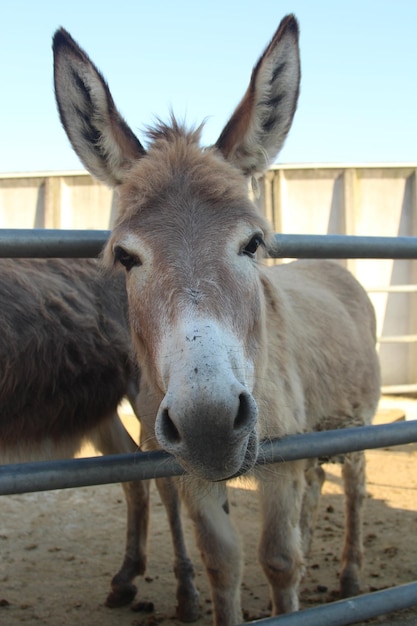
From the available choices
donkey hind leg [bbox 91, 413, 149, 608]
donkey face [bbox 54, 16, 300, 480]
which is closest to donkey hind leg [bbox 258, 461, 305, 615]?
donkey face [bbox 54, 16, 300, 480]

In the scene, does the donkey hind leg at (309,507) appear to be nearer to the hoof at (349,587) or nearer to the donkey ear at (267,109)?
the hoof at (349,587)

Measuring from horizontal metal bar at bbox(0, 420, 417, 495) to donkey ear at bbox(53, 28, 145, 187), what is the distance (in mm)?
1176

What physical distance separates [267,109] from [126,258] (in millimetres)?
879

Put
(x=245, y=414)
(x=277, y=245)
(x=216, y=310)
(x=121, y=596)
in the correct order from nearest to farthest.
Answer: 1. (x=245, y=414)
2. (x=216, y=310)
3. (x=277, y=245)
4. (x=121, y=596)

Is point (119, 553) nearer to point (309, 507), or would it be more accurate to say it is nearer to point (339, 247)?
point (309, 507)

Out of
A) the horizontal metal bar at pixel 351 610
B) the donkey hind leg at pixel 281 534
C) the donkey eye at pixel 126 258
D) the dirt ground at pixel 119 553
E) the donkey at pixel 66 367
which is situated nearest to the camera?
the horizontal metal bar at pixel 351 610

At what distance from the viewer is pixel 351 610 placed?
2.01m

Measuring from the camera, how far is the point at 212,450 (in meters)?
1.61

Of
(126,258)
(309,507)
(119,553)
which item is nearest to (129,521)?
(119,553)

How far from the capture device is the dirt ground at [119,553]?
366 centimetres

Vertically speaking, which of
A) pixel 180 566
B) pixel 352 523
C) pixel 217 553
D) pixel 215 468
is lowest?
pixel 180 566

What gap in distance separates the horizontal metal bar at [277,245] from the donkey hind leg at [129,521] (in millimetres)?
2095

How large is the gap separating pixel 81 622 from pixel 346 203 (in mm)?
7121

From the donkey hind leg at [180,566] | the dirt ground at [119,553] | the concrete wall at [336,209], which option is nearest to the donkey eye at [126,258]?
the donkey hind leg at [180,566]
